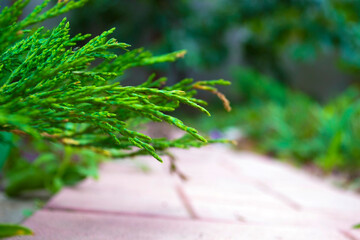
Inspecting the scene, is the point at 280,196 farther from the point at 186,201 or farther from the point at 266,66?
the point at 266,66

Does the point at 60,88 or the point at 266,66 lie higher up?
the point at 266,66

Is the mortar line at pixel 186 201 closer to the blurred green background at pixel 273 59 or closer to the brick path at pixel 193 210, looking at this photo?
the brick path at pixel 193 210

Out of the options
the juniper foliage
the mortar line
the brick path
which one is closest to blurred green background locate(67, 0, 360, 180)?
the brick path

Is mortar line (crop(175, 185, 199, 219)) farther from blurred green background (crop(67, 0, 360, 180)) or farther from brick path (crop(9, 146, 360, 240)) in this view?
A: blurred green background (crop(67, 0, 360, 180))

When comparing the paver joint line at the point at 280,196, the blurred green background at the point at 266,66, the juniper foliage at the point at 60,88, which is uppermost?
the blurred green background at the point at 266,66

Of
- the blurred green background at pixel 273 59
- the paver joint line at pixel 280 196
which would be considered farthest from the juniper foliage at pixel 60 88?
the blurred green background at pixel 273 59

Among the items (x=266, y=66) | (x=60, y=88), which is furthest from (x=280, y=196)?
(x=266, y=66)

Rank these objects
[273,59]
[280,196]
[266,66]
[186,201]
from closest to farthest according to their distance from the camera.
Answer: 1. [186,201]
2. [280,196]
3. [273,59]
4. [266,66]
